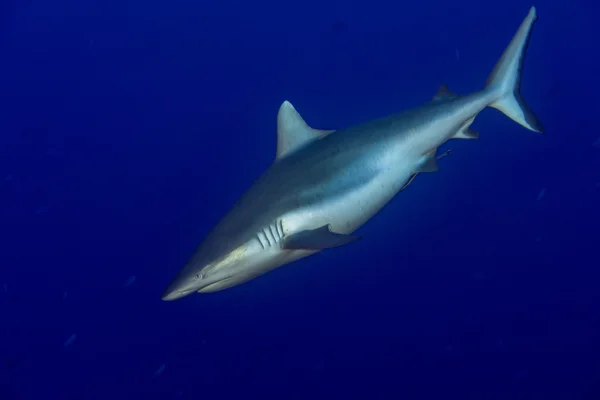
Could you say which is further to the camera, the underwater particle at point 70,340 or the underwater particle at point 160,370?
the underwater particle at point 70,340

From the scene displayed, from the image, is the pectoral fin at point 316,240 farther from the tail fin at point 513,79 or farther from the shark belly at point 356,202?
the tail fin at point 513,79

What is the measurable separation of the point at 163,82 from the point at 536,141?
10.1m

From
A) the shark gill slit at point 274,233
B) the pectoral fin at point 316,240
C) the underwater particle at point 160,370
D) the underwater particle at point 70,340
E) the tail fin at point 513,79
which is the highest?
the tail fin at point 513,79

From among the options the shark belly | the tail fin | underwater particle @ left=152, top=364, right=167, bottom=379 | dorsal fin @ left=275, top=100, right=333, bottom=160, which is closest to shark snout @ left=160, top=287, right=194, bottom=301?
the shark belly

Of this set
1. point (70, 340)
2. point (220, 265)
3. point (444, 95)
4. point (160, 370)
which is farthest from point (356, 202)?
point (70, 340)

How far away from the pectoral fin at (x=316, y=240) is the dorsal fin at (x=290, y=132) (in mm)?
879

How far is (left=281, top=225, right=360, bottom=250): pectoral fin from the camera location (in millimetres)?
3101

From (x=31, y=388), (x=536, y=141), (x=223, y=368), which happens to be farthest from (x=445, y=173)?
(x=31, y=388)

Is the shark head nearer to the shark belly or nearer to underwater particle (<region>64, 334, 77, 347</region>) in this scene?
the shark belly

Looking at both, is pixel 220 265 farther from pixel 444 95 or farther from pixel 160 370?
pixel 160 370

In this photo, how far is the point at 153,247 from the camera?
10.9 metres

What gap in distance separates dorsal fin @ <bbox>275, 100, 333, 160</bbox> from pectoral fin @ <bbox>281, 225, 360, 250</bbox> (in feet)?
2.88

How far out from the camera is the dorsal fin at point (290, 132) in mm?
3947

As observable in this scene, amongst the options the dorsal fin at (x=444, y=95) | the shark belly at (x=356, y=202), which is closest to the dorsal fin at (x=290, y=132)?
the shark belly at (x=356, y=202)
